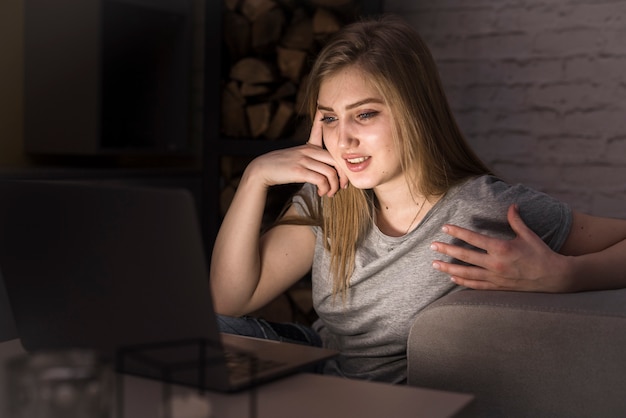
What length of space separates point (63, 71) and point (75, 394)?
2555 mm

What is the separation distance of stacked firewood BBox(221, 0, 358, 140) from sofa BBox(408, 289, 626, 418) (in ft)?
5.22

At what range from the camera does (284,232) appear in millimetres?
1764

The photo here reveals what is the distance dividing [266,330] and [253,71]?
1431 millimetres

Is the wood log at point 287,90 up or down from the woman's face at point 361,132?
up

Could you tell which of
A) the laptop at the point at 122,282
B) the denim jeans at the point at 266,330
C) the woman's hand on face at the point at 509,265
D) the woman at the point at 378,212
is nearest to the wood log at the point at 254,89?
the woman at the point at 378,212

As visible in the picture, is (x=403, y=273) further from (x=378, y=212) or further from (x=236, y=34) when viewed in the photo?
(x=236, y=34)

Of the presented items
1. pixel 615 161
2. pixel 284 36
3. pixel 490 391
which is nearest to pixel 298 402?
pixel 490 391

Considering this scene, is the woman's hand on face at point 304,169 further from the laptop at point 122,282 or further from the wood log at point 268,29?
the wood log at point 268,29

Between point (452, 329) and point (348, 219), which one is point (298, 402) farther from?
point (348, 219)

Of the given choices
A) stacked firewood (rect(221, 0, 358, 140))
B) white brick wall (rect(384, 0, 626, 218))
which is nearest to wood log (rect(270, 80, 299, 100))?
stacked firewood (rect(221, 0, 358, 140))

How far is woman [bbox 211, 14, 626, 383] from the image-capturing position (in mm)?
1557

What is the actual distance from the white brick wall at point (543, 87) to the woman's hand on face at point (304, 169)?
120cm

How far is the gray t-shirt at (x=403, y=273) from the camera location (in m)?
1.54

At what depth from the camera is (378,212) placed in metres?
1.74
